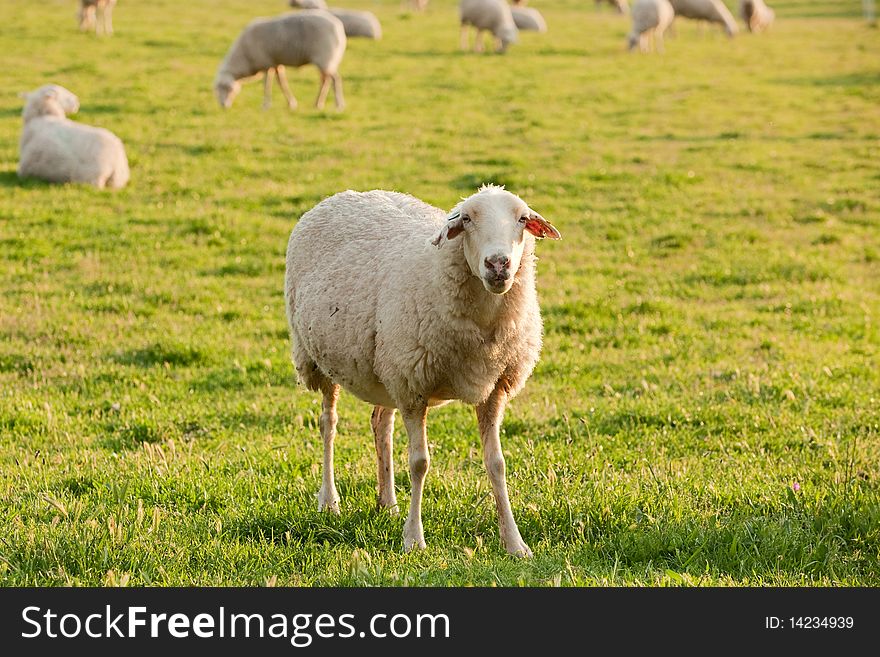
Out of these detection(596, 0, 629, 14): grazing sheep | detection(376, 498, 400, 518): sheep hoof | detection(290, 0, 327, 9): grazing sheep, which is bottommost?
detection(376, 498, 400, 518): sheep hoof

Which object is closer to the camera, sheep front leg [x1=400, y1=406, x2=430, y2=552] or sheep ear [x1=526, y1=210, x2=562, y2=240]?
sheep ear [x1=526, y1=210, x2=562, y2=240]

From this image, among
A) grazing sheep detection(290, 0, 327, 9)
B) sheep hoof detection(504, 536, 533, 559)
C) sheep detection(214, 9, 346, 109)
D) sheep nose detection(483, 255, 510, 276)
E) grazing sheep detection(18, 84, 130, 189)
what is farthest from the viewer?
grazing sheep detection(290, 0, 327, 9)

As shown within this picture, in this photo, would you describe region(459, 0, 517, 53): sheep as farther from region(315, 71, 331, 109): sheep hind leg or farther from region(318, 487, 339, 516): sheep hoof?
region(318, 487, 339, 516): sheep hoof

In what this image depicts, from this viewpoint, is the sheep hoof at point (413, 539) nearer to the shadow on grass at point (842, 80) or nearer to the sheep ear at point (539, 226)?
the sheep ear at point (539, 226)

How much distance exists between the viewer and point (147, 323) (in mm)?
10352

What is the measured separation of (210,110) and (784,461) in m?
16.1

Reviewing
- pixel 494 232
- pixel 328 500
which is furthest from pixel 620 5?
pixel 494 232

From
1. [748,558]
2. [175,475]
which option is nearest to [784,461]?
[748,558]

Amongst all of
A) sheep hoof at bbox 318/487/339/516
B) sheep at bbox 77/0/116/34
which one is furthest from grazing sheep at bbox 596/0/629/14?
sheep hoof at bbox 318/487/339/516

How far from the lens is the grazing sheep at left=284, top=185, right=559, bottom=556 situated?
16.2 ft

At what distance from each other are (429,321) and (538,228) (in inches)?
27.5

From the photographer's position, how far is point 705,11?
3472cm

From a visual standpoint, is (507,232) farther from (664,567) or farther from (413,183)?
(413,183)

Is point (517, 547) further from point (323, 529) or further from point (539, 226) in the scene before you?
point (539, 226)
